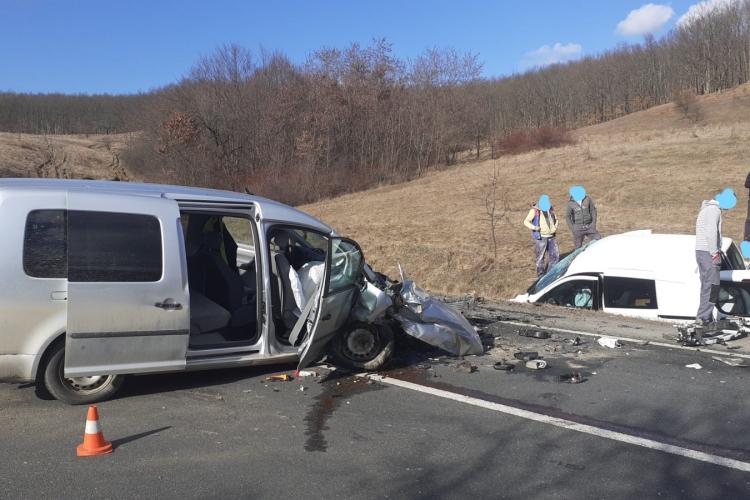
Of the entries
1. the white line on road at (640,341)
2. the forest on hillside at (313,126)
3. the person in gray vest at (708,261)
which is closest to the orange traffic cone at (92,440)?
the white line on road at (640,341)

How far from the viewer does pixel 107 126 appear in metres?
113

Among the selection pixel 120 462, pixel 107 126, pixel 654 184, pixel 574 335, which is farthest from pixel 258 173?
pixel 107 126

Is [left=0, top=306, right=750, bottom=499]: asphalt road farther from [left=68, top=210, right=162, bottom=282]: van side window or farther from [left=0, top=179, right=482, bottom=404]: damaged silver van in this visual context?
[left=68, top=210, right=162, bottom=282]: van side window

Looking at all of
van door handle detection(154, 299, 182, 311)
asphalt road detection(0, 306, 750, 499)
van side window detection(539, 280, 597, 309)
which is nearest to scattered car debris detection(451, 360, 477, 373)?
asphalt road detection(0, 306, 750, 499)

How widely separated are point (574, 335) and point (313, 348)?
12.1ft

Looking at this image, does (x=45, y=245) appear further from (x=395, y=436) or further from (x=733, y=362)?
(x=733, y=362)

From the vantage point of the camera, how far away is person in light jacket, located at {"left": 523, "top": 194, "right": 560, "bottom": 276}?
13.4 metres

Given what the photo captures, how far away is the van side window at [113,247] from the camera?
5.18 meters

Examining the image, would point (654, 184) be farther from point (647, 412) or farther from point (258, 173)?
point (258, 173)

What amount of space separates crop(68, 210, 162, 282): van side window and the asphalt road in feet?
3.51

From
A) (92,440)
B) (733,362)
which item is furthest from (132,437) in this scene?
(733,362)

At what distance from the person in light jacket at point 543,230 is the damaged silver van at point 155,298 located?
23.5ft

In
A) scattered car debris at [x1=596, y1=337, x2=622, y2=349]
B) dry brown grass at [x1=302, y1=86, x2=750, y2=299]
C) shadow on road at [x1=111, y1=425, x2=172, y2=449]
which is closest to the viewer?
shadow on road at [x1=111, y1=425, x2=172, y2=449]

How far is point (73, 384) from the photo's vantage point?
5.42m
